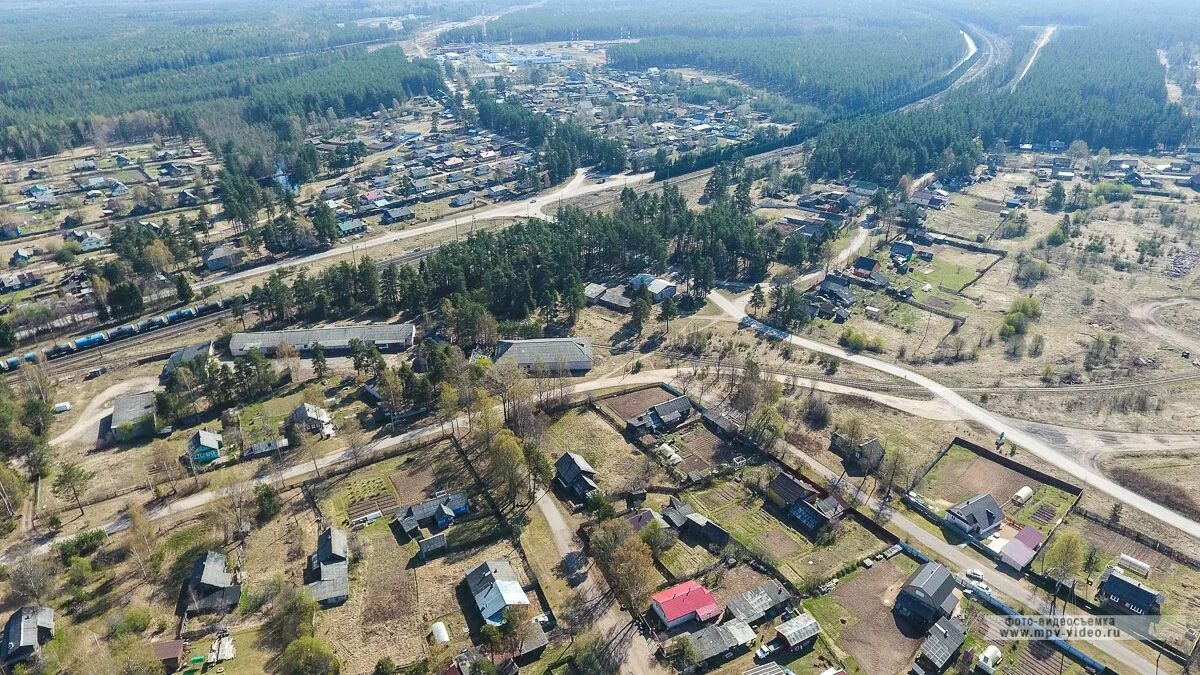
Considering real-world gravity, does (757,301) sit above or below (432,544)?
below

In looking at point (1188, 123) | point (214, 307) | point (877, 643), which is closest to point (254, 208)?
point (214, 307)

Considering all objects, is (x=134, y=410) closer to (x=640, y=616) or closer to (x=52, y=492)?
(x=52, y=492)

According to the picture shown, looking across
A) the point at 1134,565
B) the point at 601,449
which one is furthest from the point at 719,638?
the point at 1134,565

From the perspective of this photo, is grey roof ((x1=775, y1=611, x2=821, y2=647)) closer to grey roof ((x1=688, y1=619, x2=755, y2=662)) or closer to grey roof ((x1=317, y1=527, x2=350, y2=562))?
grey roof ((x1=688, y1=619, x2=755, y2=662))

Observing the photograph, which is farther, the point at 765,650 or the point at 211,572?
the point at 211,572

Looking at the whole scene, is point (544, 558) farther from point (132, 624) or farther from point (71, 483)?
point (71, 483)

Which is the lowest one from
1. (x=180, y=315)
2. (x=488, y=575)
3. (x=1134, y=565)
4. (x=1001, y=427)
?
(x=1001, y=427)

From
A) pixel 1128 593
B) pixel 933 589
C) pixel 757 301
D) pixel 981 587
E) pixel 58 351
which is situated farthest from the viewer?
pixel 757 301
